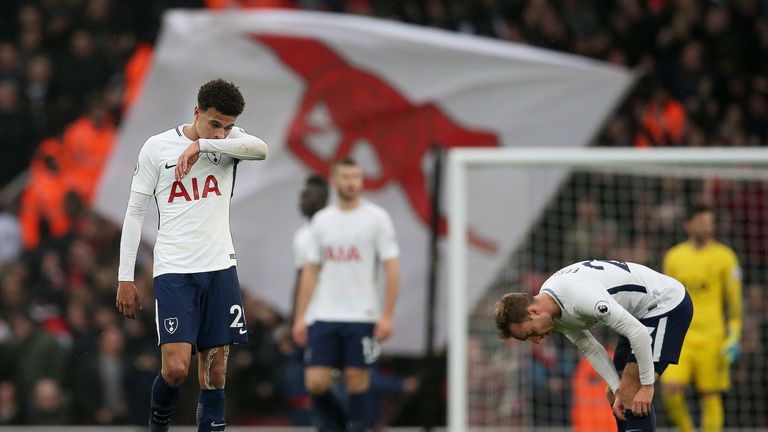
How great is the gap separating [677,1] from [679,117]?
5.32ft

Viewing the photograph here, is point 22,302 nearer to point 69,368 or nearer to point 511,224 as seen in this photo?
point 69,368

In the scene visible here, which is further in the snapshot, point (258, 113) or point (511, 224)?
point (258, 113)

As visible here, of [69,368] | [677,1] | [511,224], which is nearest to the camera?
[511,224]

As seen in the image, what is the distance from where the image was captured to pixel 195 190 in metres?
6.79

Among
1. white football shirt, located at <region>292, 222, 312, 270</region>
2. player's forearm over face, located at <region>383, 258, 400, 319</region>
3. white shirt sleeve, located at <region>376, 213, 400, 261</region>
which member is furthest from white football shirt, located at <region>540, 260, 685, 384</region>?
white football shirt, located at <region>292, 222, 312, 270</region>

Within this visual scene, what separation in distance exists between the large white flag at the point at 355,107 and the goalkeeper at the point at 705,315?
3031 mm

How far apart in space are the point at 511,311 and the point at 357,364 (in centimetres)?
351

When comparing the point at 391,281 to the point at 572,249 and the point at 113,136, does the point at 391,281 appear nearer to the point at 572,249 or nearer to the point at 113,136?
the point at 572,249

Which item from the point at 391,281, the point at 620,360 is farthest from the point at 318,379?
the point at 620,360

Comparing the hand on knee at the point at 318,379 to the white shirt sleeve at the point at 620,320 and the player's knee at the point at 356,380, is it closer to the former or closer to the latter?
the player's knee at the point at 356,380

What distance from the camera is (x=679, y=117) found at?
14.7 metres

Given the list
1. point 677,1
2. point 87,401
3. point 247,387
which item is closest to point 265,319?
point 247,387

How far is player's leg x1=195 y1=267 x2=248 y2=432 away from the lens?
6863 millimetres

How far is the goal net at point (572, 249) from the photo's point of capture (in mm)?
12125
